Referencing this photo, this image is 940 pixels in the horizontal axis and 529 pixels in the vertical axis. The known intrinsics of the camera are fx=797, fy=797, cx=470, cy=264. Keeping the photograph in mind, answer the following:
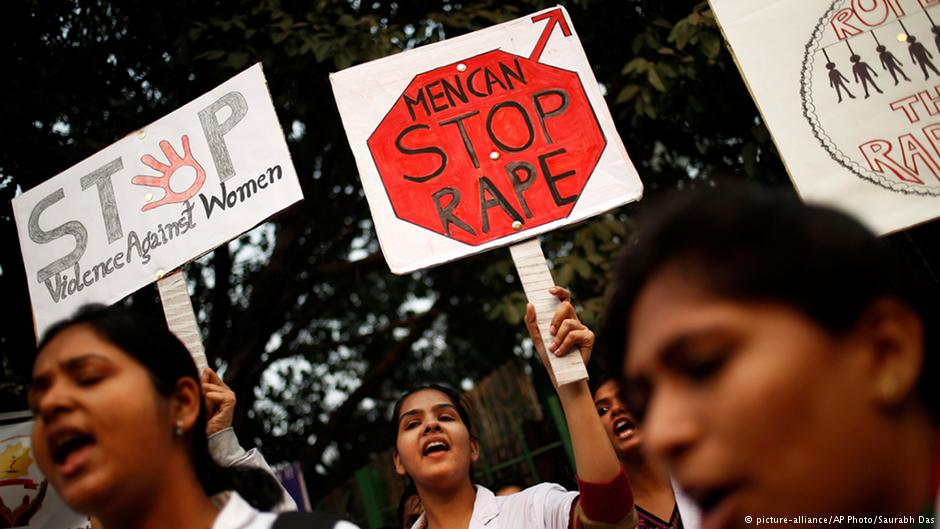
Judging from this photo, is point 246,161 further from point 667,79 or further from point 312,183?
point 312,183

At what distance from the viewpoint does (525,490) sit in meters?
2.52

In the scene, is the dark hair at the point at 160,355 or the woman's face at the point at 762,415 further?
the dark hair at the point at 160,355

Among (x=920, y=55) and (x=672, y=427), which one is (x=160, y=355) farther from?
(x=920, y=55)

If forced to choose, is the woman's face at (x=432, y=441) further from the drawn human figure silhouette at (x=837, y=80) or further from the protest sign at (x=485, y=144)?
the drawn human figure silhouette at (x=837, y=80)

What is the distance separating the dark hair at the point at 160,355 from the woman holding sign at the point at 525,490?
0.82 meters

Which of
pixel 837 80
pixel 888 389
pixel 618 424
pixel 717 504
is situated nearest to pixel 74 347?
pixel 717 504

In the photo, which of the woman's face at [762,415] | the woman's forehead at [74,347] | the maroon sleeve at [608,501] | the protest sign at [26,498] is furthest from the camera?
the protest sign at [26,498]

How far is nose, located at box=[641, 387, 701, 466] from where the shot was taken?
96cm

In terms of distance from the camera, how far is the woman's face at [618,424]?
8.82 ft

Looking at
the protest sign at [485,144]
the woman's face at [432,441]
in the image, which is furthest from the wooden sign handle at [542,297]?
the woman's face at [432,441]

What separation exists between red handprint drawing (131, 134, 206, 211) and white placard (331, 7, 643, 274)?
0.58 meters

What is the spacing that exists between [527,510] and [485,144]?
3.87 feet

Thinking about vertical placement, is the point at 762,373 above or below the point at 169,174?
below

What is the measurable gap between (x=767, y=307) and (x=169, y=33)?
4.50 meters
